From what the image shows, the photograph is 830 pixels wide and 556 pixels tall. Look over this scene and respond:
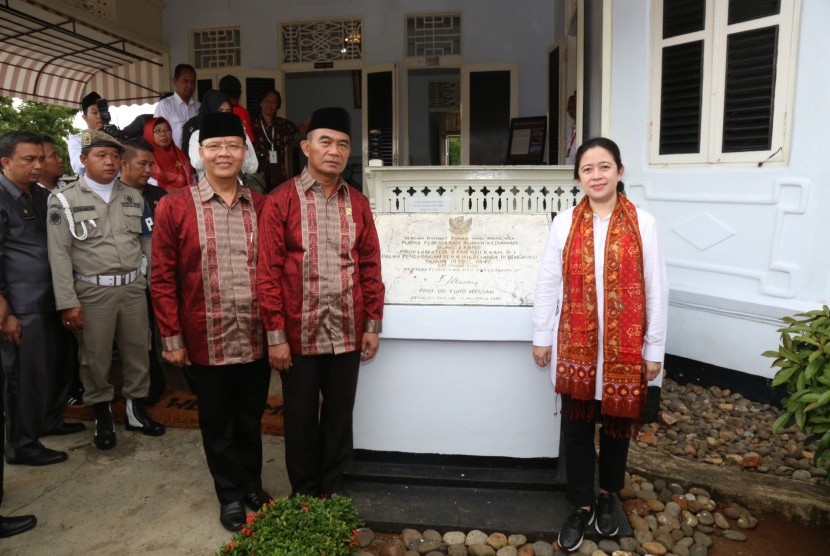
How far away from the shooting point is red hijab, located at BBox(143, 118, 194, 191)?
4.38m

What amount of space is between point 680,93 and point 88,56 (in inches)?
322

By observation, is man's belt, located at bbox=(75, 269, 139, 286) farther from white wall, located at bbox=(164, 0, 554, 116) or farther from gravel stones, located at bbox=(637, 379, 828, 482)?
white wall, located at bbox=(164, 0, 554, 116)

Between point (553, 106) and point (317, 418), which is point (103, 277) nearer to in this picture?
point (317, 418)

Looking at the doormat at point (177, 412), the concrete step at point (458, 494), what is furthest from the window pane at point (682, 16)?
the doormat at point (177, 412)

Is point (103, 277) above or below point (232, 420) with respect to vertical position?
above

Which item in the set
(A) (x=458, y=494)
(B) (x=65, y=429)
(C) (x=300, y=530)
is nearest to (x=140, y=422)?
(B) (x=65, y=429)

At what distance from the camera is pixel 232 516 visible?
2664mm

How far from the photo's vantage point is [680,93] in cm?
441

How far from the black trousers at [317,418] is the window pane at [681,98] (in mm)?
3141

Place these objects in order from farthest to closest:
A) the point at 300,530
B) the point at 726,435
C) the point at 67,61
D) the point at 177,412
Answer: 1. the point at 67,61
2. the point at 177,412
3. the point at 726,435
4. the point at 300,530

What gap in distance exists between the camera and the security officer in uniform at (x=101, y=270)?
10.6 ft

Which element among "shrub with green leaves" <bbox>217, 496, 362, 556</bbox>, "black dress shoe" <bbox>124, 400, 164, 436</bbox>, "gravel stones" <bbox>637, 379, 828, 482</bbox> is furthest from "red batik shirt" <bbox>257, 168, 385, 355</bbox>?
"gravel stones" <bbox>637, 379, 828, 482</bbox>

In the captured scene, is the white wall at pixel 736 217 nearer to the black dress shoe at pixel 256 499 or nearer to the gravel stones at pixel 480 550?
the gravel stones at pixel 480 550

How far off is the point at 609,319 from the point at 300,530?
1.41 m
